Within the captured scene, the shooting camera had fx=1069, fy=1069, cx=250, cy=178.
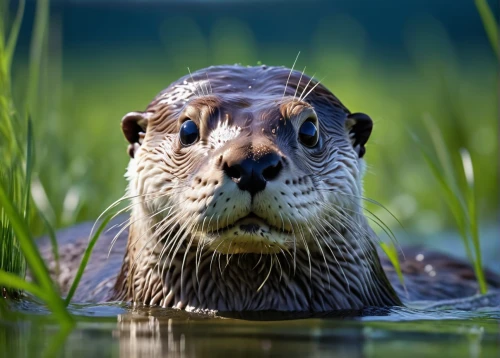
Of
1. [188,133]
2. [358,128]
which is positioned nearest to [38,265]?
[188,133]

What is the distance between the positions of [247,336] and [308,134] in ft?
3.28

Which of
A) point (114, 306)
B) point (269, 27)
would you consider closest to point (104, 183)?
point (114, 306)

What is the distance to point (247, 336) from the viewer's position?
2523mm

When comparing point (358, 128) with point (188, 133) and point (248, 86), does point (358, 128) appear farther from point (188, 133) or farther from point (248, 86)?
point (188, 133)

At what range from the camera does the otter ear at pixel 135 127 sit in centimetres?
364

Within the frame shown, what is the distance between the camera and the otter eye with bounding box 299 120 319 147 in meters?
3.35

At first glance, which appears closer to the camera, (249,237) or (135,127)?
(249,237)

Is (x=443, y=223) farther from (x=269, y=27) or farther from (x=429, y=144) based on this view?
(x=269, y=27)

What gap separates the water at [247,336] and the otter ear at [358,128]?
0.74m

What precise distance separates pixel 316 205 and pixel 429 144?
4041 millimetres

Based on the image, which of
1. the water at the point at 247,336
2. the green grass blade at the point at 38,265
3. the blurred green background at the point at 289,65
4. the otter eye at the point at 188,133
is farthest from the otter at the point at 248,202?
the green grass blade at the point at 38,265

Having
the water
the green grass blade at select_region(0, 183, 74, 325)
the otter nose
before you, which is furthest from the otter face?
the green grass blade at select_region(0, 183, 74, 325)

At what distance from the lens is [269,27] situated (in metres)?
15.8

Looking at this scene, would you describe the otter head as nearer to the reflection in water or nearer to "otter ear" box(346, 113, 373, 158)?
"otter ear" box(346, 113, 373, 158)
